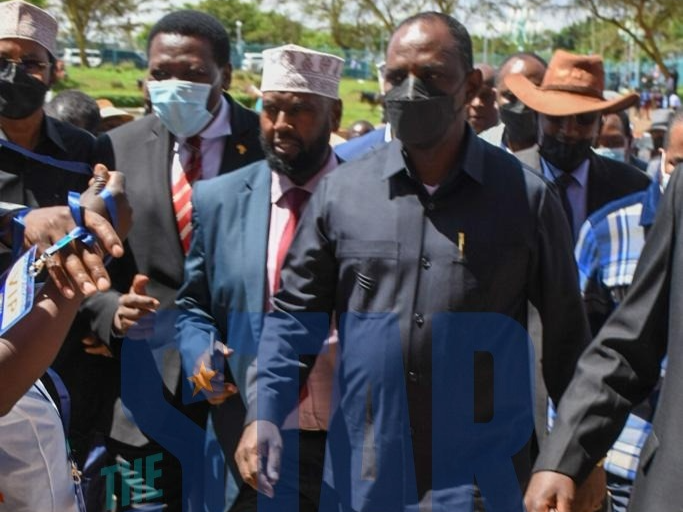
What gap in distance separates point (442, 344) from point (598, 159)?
2.20 m

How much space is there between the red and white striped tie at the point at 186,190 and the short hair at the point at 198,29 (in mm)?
412

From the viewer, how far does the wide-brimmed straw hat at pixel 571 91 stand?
5363mm

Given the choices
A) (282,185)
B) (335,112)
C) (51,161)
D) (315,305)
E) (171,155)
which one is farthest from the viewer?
(335,112)

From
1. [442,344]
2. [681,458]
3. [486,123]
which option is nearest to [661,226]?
[681,458]

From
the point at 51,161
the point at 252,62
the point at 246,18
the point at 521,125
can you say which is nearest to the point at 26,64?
the point at 51,161

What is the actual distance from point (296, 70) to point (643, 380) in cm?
183

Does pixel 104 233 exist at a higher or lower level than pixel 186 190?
higher

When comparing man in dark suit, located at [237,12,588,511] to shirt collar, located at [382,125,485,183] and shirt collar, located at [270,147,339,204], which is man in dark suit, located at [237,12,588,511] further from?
shirt collar, located at [270,147,339,204]

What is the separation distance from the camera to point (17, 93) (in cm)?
439

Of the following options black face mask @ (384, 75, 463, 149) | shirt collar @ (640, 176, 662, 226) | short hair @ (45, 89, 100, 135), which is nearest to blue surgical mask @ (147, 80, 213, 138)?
black face mask @ (384, 75, 463, 149)

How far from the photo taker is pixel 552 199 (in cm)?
356

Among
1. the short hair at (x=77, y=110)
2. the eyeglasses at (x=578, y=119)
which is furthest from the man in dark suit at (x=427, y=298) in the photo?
the short hair at (x=77, y=110)

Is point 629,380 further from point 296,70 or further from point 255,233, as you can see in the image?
point 296,70

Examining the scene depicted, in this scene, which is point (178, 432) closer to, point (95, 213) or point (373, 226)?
point (373, 226)
